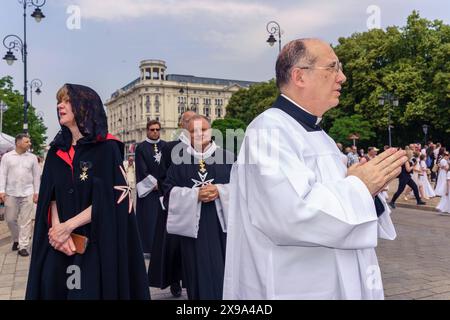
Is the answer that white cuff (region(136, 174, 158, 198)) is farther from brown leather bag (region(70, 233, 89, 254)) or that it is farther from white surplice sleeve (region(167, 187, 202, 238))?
brown leather bag (region(70, 233, 89, 254))

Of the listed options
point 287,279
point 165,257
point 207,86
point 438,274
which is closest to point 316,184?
point 287,279

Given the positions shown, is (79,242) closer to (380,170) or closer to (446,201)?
(380,170)

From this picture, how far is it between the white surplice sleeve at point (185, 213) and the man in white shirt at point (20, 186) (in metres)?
4.45

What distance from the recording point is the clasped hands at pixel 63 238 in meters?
3.21

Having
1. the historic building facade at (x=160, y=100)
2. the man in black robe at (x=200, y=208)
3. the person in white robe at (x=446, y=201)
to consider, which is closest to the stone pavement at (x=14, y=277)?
the man in black robe at (x=200, y=208)

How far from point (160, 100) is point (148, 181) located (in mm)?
129612

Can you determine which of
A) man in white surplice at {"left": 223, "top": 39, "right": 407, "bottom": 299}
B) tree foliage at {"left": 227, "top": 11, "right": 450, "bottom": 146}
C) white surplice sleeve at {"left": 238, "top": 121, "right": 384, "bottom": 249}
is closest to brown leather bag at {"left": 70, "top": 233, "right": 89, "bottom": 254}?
man in white surplice at {"left": 223, "top": 39, "right": 407, "bottom": 299}

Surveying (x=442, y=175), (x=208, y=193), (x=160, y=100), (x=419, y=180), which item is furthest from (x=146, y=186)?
(x=160, y=100)

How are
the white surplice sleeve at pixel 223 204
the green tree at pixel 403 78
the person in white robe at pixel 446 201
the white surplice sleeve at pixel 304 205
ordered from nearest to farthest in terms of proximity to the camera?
1. the white surplice sleeve at pixel 304 205
2. the white surplice sleeve at pixel 223 204
3. the person in white robe at pixel 446 201
4. the green tree at pixel 403 78

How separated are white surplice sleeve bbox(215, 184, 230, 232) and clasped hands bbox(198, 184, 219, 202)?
50mm

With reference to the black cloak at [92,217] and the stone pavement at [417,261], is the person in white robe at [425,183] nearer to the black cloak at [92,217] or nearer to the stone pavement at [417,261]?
the stone pavement at [417,261]

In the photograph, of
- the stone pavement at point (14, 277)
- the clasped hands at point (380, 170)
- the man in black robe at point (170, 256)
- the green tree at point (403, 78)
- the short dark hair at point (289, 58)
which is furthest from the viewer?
the green tree at point (403, 78)

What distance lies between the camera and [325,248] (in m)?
2.21

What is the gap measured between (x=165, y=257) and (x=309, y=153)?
3.67m
